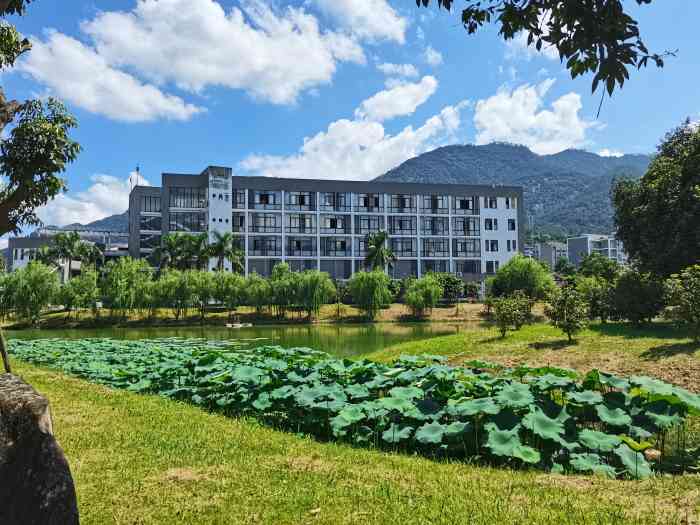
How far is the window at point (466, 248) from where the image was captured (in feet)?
221

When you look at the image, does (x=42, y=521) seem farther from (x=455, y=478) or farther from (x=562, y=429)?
(x=562, y=429)

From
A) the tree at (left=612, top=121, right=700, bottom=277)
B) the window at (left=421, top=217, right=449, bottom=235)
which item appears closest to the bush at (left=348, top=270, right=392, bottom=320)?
the window at (left=421, top=217, right=449, bottom=235)

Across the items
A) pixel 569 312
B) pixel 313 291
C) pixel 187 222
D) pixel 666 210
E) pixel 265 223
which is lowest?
pixel 569 312

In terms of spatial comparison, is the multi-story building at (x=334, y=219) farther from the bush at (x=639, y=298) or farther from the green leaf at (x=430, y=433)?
the green leaf at (x=430, y=433)

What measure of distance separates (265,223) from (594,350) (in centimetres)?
5117

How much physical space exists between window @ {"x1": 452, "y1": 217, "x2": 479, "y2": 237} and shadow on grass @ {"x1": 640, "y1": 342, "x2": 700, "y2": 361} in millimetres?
55777

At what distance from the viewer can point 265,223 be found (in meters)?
61.2

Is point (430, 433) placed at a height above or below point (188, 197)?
below

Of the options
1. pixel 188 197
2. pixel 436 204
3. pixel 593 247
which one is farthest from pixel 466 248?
pixel 593 247

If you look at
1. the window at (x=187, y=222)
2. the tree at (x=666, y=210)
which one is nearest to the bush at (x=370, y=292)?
the window at (x=187, y=222)

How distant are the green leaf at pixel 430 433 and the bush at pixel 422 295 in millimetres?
42330

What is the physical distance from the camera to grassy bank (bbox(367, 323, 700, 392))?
10.6 m

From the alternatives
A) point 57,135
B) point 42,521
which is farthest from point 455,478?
point 57,135

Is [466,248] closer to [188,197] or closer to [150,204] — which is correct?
[188,197]
